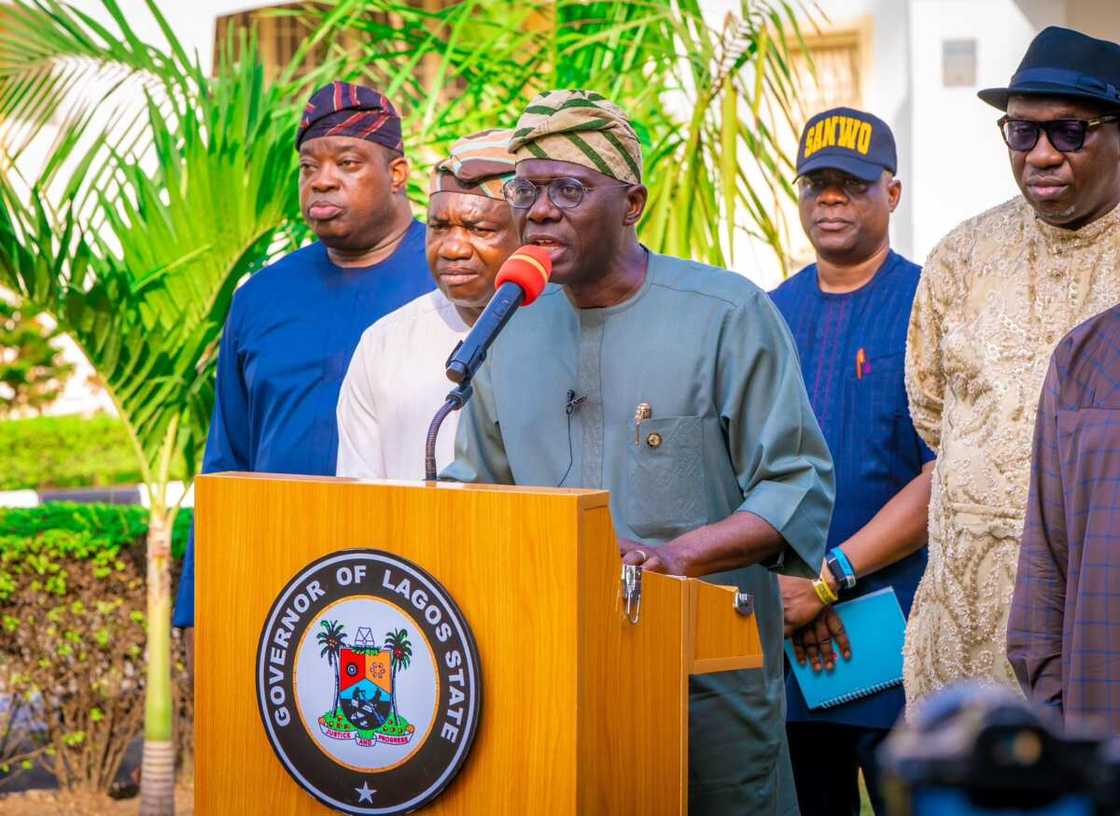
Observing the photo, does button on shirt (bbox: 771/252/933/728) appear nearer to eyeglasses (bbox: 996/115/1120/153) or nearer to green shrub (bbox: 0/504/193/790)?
eyeglasses (bbox: 996/115/1120/153)

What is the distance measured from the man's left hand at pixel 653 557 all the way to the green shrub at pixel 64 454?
14.1m

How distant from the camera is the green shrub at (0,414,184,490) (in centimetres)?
1631

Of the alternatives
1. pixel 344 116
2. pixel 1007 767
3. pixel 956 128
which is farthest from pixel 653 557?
pixel 956 128

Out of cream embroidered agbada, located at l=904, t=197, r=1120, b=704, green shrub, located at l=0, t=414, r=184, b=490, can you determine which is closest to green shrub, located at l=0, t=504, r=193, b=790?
cream embroidered agbada, located at l=904, t=197, r=1120, b=704

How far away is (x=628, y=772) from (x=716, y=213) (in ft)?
13.5

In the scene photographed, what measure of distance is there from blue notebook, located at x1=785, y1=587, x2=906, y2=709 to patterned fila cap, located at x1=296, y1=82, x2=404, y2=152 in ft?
6.19

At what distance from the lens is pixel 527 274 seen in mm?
2697

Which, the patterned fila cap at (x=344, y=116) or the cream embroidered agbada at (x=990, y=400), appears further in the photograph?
the patterned fila cap at (x=344, y=116)

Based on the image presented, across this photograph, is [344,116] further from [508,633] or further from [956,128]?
[956,128]

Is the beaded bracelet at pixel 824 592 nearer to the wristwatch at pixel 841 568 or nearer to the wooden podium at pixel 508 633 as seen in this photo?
the wristwatch at pixel 841 568

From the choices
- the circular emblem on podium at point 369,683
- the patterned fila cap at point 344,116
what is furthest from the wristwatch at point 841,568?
the circular emblem on podium at point 369,683

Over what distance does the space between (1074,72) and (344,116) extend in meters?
2.12

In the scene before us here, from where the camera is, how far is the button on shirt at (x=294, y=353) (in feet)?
15.0

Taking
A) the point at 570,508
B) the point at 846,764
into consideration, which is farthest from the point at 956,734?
the point at 846,764
